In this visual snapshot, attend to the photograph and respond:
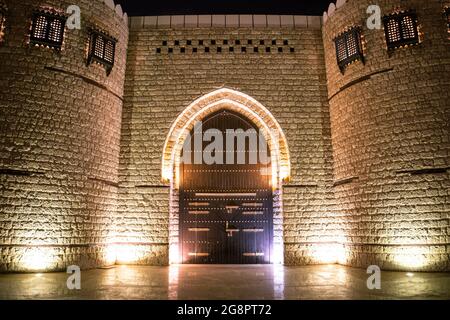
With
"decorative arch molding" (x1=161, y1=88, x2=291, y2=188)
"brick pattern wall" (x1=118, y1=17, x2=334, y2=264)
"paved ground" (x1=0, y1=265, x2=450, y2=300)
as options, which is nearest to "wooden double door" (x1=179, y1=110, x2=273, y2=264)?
"decorative arch molding" (x1=161, y1=88, x2=291, y2=188)

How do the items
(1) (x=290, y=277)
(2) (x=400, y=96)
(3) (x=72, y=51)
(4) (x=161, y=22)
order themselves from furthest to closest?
(4) (x=161, y=22) < (3) (x=72, y=51) < (2) (x=400, y=96) < (1) (x=290, y=277)

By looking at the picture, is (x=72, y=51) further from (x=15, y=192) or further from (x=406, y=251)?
(x=406, y=251)

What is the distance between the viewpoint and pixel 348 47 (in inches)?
307

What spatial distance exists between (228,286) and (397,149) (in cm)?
484

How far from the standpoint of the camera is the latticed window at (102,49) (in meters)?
7.57

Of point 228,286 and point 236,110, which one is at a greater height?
point 236,110

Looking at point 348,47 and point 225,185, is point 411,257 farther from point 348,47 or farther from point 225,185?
point 348,47

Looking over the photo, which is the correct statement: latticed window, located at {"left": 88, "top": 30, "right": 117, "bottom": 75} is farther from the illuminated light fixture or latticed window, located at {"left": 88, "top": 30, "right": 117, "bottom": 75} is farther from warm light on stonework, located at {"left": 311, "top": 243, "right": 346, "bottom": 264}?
warm light on stonework, located at {"left": 311, "top": 243, "right": 346, "bottom": 264}

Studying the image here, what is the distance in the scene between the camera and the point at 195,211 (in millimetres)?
8391

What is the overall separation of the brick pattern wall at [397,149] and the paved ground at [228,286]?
80 cm

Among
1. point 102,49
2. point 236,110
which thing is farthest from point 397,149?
point 102,49

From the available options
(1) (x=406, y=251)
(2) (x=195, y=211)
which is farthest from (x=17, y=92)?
(1) (x=406, y=251)

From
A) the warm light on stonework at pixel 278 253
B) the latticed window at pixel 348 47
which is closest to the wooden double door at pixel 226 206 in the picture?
the warm light on stonework at pixel 278 253

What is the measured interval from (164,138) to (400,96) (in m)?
5.94
